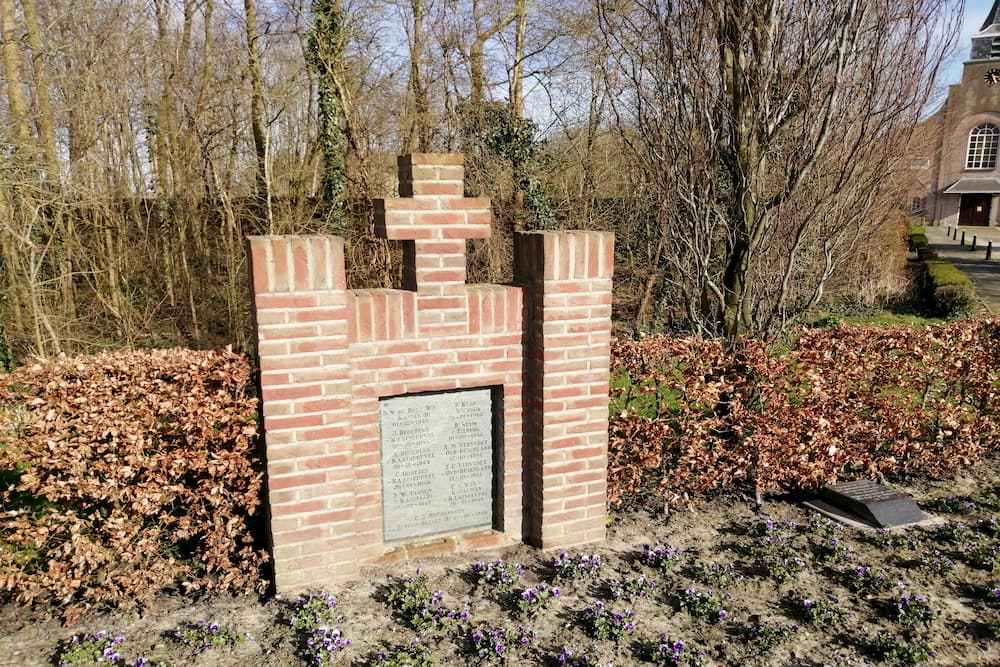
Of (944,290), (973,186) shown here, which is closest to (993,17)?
(973,186)

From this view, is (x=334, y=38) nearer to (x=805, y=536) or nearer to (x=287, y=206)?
(x=287, y=206)

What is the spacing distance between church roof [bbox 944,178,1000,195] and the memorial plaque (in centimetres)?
5128

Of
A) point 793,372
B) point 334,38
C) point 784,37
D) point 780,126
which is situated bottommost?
point 793,372

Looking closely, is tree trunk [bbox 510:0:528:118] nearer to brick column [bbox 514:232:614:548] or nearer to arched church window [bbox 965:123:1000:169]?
brick column [bbox 514:232:614:548]

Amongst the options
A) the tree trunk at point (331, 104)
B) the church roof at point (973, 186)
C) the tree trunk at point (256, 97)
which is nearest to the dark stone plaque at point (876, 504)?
the tree trunk at point (331, 104)

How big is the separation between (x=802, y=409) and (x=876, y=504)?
0.89 metres

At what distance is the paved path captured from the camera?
63.6ft

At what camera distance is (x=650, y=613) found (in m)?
4.04

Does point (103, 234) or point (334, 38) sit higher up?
point (334, 38)

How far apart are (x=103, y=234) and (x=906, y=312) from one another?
17448 millimetres

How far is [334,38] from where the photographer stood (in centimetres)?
1098

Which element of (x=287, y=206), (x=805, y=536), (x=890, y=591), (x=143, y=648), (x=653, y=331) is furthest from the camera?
(x=653, y=331)

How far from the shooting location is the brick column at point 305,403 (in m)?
3.73

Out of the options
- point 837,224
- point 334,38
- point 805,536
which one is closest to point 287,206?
point 334,38
